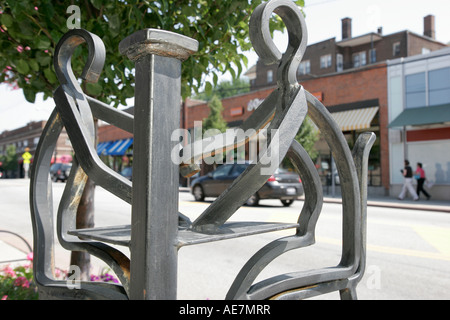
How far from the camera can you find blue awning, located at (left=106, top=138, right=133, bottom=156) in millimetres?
34684

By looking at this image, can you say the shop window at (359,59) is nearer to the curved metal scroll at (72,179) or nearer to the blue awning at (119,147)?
the blue awning at (119,147)

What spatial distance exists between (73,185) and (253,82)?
4699cm

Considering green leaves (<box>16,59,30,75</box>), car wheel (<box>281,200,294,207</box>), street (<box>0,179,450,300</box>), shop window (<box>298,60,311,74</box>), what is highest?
shop window (<box>298,60,311,74</box>)

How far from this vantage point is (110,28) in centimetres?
259

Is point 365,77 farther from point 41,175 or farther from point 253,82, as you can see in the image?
point 253,82

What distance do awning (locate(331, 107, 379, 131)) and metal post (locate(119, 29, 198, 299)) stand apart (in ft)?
62.7

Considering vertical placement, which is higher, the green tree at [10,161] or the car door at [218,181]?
the green tree at [10,161]

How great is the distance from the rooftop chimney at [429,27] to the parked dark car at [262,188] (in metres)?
30.7

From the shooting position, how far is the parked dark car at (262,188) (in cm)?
1320

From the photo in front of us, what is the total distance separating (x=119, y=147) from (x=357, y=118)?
885 inches

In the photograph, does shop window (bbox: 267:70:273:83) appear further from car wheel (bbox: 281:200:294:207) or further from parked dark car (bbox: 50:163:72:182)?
car wheel (bbox: 281:200:294:207)

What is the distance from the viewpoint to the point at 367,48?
39.1 meters

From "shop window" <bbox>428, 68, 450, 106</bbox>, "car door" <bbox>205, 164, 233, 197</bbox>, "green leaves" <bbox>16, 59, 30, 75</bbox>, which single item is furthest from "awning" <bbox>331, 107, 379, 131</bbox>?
"green leaves" <bbox>16, 59, 30, 75</bbox>

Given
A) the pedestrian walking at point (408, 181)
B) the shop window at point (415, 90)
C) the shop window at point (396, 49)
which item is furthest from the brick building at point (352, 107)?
the shop window at point (396, 49)
